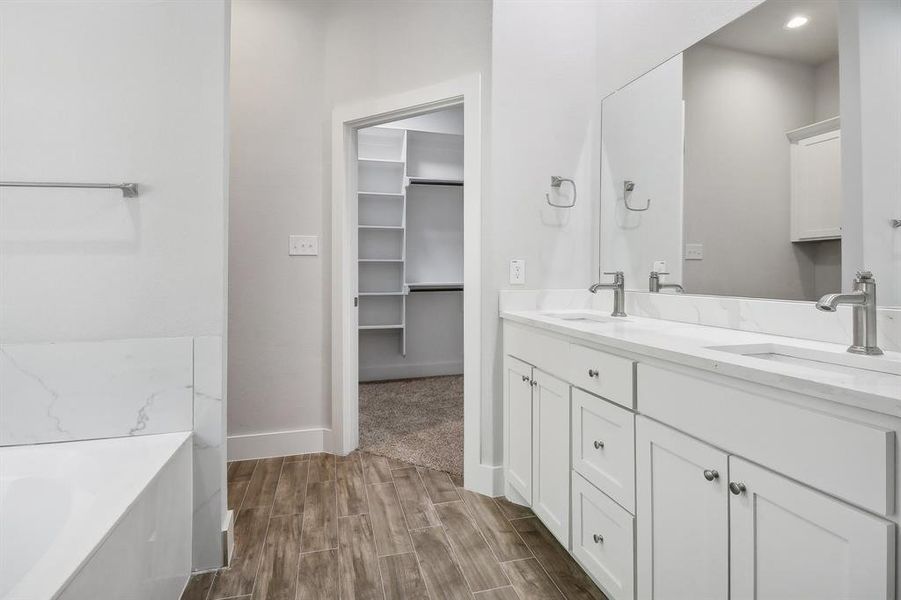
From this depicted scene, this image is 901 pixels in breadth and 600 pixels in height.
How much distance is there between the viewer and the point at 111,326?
1489mm

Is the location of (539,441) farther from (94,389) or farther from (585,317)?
(94,389)

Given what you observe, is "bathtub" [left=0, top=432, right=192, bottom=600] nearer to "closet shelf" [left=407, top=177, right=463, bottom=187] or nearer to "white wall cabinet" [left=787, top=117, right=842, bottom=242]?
"white wall cabinet" [left=787, top=117, right=842, bottom=242]

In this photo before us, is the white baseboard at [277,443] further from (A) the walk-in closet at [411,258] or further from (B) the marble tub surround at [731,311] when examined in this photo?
(B) the marble tub surround at [731,311]

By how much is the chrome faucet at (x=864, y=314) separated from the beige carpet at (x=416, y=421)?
174 centimetres

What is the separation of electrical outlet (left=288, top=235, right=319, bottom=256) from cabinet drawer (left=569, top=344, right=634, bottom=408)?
166cm

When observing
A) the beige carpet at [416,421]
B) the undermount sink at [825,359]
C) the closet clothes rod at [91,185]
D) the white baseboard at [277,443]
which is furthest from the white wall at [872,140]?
the white baseboard at [277,443]

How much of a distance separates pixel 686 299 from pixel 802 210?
0.50m

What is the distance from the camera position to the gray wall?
1342 mm

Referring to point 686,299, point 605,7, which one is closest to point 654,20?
point 605,7

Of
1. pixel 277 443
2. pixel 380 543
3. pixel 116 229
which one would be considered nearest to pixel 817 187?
pixel 380 543

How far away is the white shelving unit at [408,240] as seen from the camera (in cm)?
409

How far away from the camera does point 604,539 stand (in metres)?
1.33

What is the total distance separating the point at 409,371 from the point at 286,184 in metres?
2.32

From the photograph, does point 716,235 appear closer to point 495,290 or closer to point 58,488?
point 495,290
